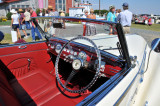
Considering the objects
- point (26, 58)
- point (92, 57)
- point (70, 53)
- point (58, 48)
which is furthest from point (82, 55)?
point (26, 58)

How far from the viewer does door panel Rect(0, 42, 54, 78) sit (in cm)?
247

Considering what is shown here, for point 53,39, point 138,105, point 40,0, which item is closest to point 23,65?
point 53,39

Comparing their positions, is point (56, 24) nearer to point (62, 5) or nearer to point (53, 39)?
point (53, 39)

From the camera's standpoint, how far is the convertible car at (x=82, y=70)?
1442 millimetres

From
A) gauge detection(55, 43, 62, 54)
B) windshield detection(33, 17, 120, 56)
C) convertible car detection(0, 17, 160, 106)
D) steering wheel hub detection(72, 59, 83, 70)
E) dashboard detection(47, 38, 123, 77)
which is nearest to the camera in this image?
convertible car detection(0, 17, 160, 106)

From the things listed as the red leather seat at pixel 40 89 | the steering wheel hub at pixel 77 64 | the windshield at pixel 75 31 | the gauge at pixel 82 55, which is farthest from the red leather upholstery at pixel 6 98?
the windshield at pixel 75 31

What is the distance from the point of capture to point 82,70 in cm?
226

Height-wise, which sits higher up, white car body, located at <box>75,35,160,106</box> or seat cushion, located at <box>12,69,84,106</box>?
white car body, located at <box>75,35,160,106</box>

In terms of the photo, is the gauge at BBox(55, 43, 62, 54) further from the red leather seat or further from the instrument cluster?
the red leather seat

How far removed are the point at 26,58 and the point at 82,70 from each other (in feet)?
3.63

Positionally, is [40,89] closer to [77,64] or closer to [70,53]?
[70,53]

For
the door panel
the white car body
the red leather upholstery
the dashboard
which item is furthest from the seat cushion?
the white car body

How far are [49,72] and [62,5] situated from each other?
30.6 m

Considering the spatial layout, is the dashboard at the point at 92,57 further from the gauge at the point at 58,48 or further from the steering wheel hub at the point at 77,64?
the gauge at the point at 58,48
